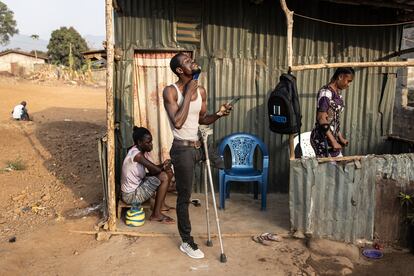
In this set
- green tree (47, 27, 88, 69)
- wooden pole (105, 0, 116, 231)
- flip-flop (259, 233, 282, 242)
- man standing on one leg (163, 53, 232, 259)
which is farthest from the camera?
green tree (47, 27, 88, 69)

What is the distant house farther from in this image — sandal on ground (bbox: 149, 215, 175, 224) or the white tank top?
the white tank top

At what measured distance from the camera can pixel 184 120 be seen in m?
3.79

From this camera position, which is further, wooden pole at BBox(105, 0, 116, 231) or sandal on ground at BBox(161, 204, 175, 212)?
sandal on ground at BBox(161, 204, 175, 212)

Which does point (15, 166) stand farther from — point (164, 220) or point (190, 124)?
point (190, 124)

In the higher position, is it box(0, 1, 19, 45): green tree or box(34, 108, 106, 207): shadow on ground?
box(0, 1, 19, 45): green tree

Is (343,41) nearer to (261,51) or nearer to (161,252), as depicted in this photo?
(261,51)

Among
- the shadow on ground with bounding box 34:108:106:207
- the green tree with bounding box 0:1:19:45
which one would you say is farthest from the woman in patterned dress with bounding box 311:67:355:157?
the green tree with bounding box 0:1:19:45

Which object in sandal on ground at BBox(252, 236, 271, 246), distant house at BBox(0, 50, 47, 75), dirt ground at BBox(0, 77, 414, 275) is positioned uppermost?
distant house at BBox(0, 50, 47, 75)

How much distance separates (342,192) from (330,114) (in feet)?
3.09

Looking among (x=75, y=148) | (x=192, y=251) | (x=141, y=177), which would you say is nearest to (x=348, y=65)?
(x=192, y=251)

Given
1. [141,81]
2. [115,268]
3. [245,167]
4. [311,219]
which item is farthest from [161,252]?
[141,81]

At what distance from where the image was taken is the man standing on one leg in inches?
150

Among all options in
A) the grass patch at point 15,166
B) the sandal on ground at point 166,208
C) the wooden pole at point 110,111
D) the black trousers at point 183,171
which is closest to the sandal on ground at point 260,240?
the black trousers at point 183,171

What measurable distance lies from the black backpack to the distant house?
121 feet
